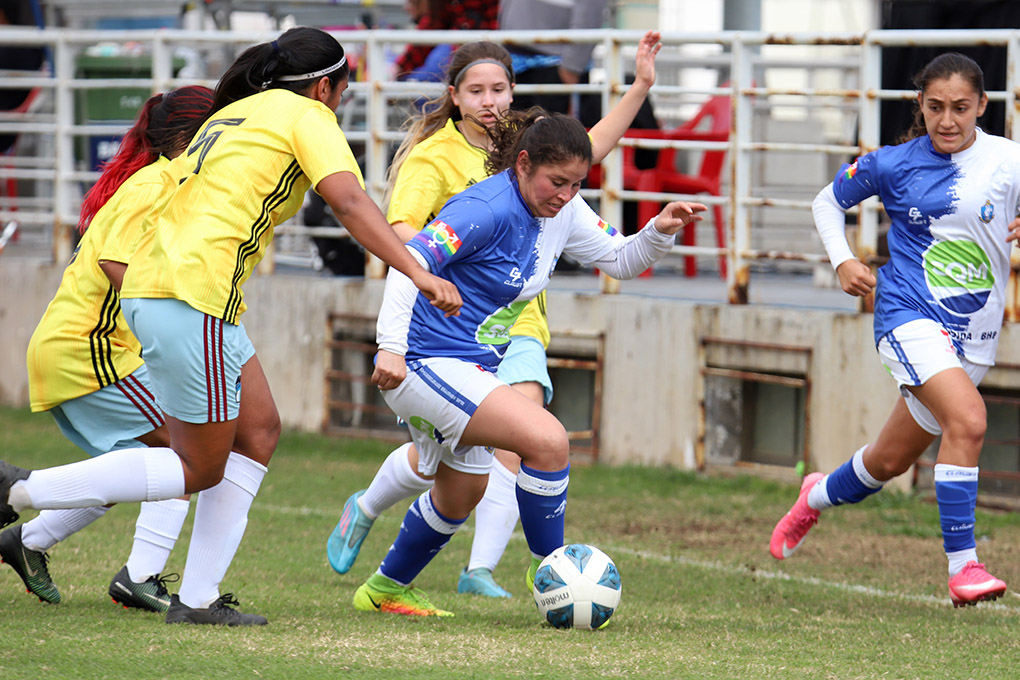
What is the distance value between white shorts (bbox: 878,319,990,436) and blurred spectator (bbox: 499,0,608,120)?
4348 mm

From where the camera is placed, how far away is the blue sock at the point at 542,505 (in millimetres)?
4789

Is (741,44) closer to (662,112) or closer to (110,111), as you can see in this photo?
(662,112)

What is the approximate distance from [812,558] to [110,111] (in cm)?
919

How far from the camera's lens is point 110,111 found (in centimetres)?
1369

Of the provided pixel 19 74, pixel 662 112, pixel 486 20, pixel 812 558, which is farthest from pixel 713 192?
pixel 19 74

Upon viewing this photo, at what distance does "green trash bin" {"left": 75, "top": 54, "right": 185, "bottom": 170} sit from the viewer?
13375 millimetres

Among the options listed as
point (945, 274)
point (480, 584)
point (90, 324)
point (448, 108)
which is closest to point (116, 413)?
point (90, 324)

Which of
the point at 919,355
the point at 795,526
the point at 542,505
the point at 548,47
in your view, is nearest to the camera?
the point at 542,505

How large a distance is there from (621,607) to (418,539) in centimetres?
89

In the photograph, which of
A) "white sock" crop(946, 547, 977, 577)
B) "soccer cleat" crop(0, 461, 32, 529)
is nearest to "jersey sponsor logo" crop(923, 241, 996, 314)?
"white sock" crop(946, 547, 977, 577)

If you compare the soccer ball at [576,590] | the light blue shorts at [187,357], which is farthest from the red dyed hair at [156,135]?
the soccer ball at [576,590]

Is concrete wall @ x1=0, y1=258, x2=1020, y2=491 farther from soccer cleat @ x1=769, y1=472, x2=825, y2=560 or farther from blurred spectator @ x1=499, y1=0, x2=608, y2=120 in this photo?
soccer cleat @ x1=769, y1=472, x2=825, y2=560

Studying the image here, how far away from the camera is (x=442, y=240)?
4633mm

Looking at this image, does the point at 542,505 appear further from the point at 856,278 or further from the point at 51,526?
the point at 51,526
